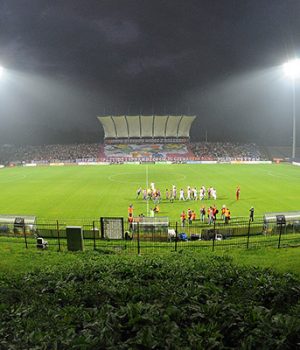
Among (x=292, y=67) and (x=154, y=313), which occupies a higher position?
(x=292, y=67)

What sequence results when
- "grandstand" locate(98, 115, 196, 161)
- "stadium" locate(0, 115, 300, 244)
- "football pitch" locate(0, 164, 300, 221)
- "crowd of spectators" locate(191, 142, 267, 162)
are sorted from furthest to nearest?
"grandstand" locate(98, 115, 196, 161), "crowd of spectators" locate(191, 142, 267, 162), "football pitch" locate(0, 164, 300, 221), "stadium" locate(0, 115, 300, 244)

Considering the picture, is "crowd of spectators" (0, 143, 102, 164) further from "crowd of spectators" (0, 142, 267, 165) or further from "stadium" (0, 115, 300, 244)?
"stadium" (0, 115, 300, 244)

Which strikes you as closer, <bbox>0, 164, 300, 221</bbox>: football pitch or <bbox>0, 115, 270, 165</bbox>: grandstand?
<bbox>0, 164, 300, 221</bbox>: football pitch

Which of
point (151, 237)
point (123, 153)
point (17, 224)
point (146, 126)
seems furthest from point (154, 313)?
point (146, 126)

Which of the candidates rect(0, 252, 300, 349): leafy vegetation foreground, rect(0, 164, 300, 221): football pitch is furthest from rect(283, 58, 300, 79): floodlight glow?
rect(0, 252, 300, 349): leafy vegetation foreground

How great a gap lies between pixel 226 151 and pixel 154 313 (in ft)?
323

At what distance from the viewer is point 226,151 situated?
100m

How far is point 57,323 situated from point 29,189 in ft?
126

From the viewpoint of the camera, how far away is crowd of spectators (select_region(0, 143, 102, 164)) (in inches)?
3686

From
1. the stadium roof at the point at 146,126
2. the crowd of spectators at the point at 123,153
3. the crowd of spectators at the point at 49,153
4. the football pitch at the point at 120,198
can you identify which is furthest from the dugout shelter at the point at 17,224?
the stadium roof at the point at 146,126

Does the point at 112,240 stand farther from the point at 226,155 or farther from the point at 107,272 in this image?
the point at 226,155

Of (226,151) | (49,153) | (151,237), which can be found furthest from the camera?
(49,153)

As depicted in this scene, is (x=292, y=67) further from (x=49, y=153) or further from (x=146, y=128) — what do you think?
(x=49, y=153)

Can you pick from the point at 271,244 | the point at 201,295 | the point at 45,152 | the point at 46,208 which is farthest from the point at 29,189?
the point at 45,152
